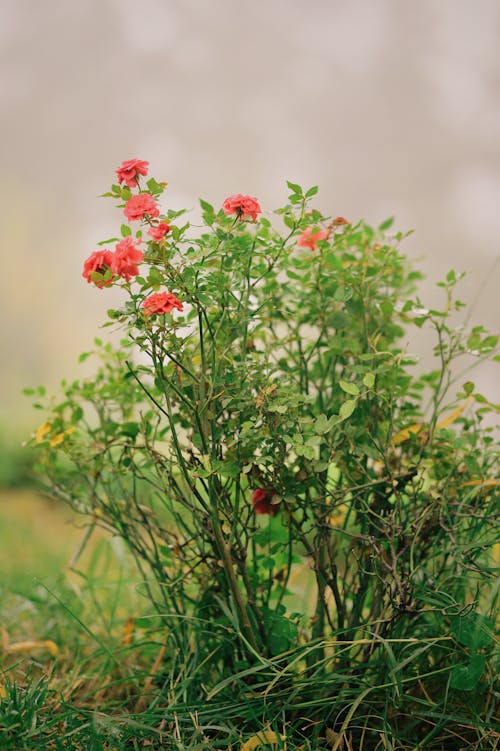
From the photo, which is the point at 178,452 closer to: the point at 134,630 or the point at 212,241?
the point at 212,241

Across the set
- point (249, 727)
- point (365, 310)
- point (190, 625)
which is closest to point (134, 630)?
point (190, 625)

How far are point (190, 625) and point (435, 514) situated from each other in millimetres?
508

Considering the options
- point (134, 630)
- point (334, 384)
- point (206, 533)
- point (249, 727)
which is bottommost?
point (249, 727)

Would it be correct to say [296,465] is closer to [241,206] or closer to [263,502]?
[263,502]

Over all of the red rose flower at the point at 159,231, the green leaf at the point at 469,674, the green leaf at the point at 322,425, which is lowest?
the green leaf at the point at 469,674

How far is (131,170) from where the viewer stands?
1.18 metres

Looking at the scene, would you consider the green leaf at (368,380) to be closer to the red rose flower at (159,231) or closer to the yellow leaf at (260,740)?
the red rose flower at (159,231)

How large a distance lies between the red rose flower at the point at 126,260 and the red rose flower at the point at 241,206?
0.50 feet

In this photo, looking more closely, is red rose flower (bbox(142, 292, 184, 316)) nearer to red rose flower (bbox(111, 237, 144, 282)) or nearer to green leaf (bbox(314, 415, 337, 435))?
red rose flower (bbox(111, 237, 144, 282))

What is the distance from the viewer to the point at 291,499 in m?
1.20

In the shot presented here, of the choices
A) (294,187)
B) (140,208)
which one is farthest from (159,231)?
(294,187)

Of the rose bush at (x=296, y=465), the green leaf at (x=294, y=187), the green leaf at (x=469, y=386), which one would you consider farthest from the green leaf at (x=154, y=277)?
the green leaf at (x=469, y=386)

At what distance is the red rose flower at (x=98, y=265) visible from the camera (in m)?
1.16

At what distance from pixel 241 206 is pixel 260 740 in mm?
844
